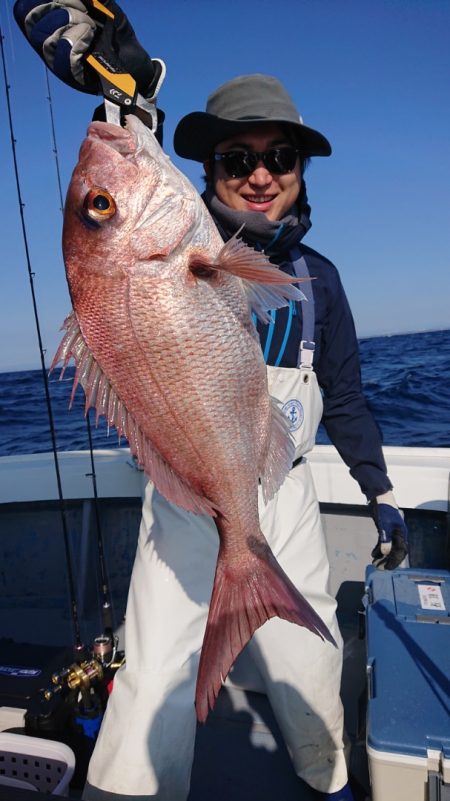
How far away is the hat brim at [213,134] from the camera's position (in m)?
2.20

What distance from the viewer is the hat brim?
7.22 ft

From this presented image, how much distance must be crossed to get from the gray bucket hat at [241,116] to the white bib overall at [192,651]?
52cm

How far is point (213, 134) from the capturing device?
2.29 meters

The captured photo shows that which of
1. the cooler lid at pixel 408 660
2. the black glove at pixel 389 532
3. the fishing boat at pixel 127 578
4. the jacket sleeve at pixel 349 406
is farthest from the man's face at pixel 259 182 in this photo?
the cooler lid at pixel 408 660

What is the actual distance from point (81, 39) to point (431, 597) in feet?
8.48

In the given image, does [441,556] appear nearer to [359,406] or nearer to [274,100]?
[359,406]

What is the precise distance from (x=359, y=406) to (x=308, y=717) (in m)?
1.31

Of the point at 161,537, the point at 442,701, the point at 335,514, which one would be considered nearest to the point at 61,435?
the point at 335,514

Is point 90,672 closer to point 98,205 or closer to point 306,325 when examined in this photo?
point 306,325

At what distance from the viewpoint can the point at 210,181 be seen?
8.14 feet

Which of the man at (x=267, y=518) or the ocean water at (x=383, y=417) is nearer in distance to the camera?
the man at (x=267, y=518)

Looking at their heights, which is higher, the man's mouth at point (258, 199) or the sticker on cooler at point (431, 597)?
the man's mouth at point (258, 199)

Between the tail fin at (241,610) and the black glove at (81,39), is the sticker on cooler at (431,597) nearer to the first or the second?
the tail fin at (241,610)

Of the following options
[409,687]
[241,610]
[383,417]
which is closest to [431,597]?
[409,687]
